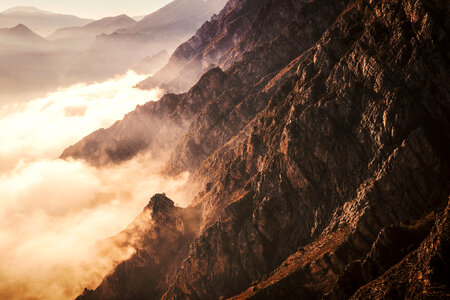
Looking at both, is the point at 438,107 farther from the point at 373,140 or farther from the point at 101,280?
the point at 101,280

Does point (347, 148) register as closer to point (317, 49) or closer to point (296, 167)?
point (296, 167)

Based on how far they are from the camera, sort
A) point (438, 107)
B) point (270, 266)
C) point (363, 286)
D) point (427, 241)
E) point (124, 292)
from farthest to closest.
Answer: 1. point (124, 292)
2. point (270, 266)
3. point (438, 107)
4. point (363, 286)
5. point (427, 241)

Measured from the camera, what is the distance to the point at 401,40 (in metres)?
111

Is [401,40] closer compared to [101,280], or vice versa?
[401,40]

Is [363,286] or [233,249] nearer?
[363,286]

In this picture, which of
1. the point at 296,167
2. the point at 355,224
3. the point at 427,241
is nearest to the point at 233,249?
the point at 296,167

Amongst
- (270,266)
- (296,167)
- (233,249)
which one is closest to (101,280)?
(233,249)

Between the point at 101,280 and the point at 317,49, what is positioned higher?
the point at 317,49

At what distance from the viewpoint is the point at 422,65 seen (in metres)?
104

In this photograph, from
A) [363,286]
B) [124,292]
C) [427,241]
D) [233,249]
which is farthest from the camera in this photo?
[124,292]

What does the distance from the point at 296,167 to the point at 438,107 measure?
184ft

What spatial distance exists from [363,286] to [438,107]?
6310 centimetres

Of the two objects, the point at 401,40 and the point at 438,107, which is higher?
the point at 401,40

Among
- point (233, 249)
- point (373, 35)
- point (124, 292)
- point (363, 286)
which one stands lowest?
point (363, 286)
